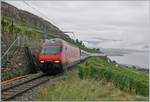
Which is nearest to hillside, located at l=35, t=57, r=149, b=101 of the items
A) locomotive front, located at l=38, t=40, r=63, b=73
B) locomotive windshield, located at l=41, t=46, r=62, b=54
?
locomotive front, located at l=38, t=40, r=63, b=73

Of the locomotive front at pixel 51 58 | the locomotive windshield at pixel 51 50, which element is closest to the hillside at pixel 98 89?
the locomotive front at pixel 51 58

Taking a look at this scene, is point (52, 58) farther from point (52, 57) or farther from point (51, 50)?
point (51, 50)

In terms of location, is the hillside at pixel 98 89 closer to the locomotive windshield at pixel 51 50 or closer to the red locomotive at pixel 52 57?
the red locomotive at pixel 52 57

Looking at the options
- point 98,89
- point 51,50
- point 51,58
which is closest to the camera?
point 98,89

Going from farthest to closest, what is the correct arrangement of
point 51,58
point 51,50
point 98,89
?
point 51,50, point 51,58, point 98,89

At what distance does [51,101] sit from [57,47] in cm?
1384

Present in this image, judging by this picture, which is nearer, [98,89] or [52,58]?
[98,89]

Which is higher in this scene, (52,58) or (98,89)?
(52,58)

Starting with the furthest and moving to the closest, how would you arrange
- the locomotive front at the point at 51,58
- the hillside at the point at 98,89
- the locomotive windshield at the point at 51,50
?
the locomotive windshield at the point at 51,50 < the locomotive front at the point at 51,58 < the hillside at the point at 98,89

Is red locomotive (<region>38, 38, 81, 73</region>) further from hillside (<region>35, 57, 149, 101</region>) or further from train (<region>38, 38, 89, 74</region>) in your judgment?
hillside (<region>35, 57, 149, 101</region>)

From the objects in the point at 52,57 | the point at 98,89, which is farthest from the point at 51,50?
the point at 98,89

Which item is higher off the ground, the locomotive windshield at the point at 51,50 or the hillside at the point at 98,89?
the locomotive windshield at the point at 51,50

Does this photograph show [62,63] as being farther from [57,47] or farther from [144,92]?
[144,92]

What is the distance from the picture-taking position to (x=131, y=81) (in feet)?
54.7
